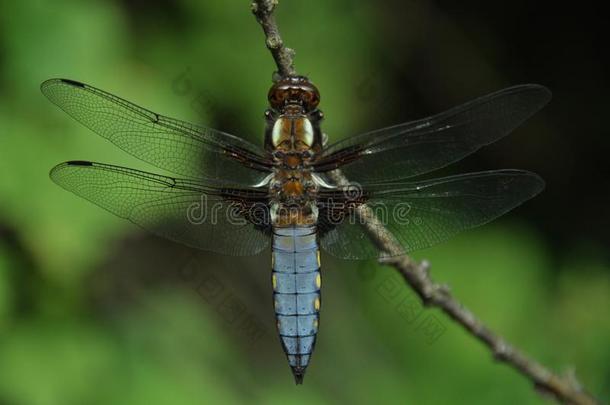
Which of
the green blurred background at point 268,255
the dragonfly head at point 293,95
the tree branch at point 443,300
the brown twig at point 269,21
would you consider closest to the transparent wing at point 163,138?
the dragonfly head at point 293,95

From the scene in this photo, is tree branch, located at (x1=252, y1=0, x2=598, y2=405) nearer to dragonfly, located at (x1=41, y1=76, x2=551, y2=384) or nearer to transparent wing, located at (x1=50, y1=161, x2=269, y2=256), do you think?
dragonfly, located at (x1=41, y1=76, x2=551, y2=384)

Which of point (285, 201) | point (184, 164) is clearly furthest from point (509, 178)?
point (184, 164)

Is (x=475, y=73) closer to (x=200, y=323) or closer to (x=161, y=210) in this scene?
(x=200, y=323)

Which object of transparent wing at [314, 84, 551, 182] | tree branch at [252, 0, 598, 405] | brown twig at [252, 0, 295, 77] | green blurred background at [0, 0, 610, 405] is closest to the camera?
brown twig at [252, 0, 295, 77]

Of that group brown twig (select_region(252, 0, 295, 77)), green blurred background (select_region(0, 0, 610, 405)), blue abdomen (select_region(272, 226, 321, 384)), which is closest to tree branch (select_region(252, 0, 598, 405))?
brown twig (select_region(252, 0, 295, 77))

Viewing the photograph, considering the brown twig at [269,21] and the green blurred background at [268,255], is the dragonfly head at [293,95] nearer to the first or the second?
the brown twig at [269,21]
